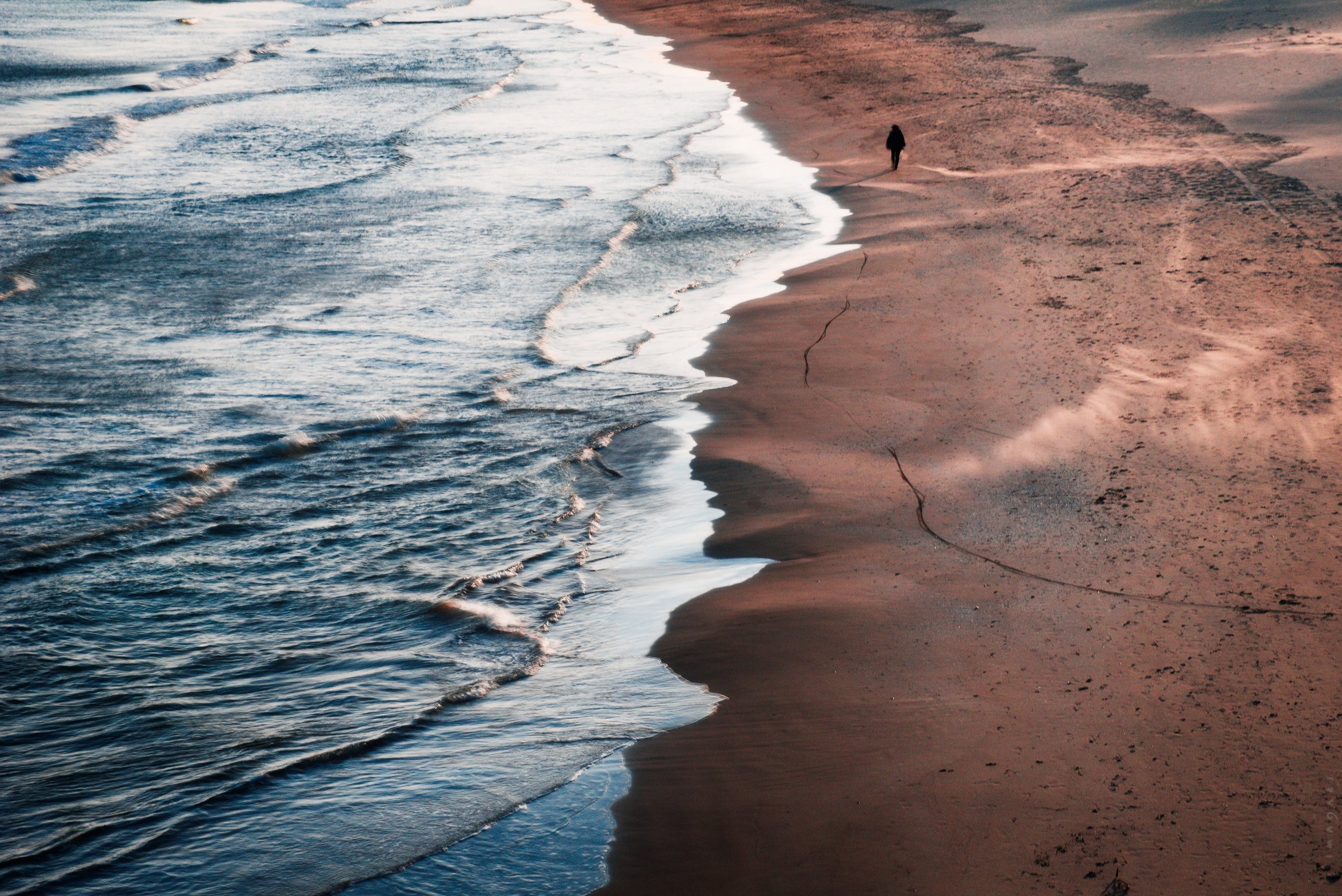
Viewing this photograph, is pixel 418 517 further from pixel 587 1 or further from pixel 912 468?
pixel 587 1

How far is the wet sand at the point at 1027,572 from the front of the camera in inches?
130

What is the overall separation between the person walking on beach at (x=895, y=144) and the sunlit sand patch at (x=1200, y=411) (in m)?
6.31

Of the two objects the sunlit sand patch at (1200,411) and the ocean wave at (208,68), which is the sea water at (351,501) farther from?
the ocean wave at (208,68)

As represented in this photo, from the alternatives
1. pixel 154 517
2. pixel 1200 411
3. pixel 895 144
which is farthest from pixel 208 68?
pixel 1200 411

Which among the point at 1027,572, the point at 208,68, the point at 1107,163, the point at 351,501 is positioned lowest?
the point at 1027,572

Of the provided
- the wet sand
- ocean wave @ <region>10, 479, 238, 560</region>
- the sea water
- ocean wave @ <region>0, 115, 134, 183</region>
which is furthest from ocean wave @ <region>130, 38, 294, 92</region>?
ocean wave @ <region>10, 479, 238, 560</region>

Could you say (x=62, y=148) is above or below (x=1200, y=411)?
above

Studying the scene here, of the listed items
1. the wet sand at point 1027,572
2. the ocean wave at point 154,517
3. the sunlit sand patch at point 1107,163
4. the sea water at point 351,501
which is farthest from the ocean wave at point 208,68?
the ocean wave at point 154,517

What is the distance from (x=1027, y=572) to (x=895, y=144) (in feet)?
29.2

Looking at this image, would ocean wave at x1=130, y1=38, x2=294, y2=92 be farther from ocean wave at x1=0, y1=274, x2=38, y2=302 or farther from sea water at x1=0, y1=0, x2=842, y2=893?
ocean wave at x1=0, y1=274, x2=38, y2=302

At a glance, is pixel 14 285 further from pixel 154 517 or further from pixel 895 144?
pixel 895 144

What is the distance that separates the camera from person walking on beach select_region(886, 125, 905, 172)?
12.5 meters

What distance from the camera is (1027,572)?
15.5 ft

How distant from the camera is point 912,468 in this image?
227 inches
